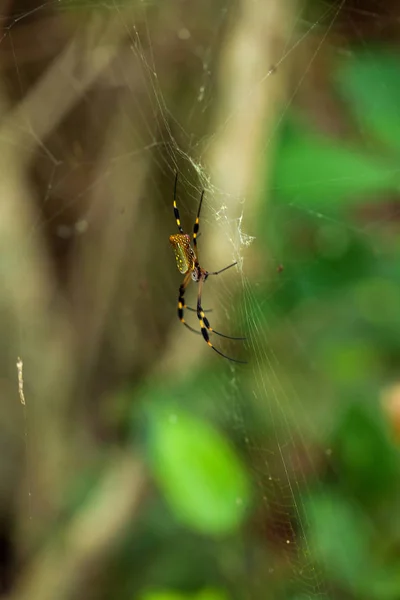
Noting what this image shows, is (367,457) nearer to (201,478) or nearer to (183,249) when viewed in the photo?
(201,478)

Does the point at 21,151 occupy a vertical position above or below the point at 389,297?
above

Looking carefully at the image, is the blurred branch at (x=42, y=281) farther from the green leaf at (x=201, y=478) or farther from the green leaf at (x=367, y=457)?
the green leaf at (x=367, y=457)

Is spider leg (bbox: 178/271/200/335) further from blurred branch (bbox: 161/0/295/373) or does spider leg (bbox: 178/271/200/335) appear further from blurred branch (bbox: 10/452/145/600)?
blurred branch (bbox: 10/452/145/600)

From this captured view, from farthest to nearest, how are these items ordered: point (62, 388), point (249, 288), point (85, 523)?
point (62, 388)
point (85, 523)
point (249, 288)

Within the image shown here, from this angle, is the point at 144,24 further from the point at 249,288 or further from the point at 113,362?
the point at 113,362

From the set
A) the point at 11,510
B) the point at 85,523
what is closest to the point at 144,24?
the point at 85,523

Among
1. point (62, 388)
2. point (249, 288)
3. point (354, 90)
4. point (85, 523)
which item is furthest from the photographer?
point (62, 388)

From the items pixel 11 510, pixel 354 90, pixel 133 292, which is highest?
pixel 354 90
